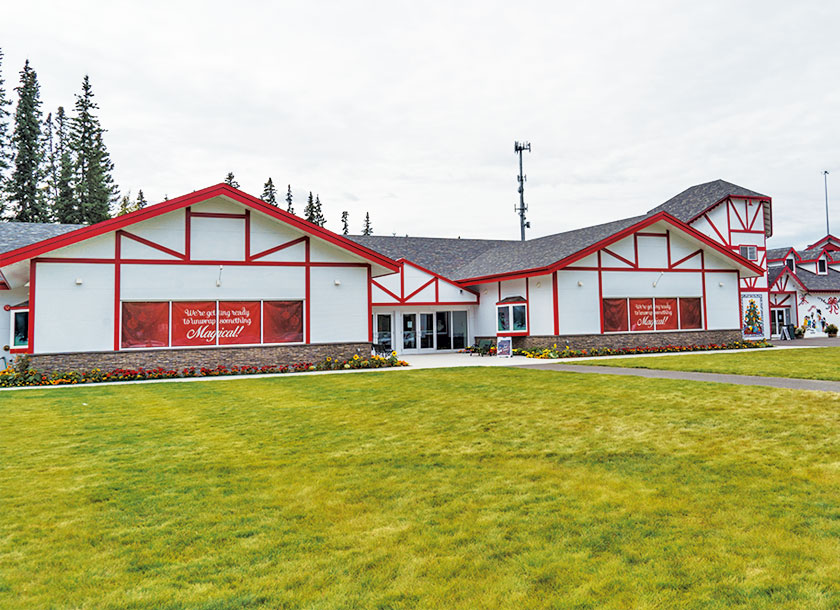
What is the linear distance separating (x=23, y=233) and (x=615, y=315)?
22.9 meters

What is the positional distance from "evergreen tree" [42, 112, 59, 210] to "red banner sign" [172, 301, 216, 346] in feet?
123

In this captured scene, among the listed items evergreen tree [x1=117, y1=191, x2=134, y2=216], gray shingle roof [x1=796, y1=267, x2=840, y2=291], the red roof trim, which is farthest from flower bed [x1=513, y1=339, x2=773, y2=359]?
evergreen tree [x1=117, y1=191, x2=134, y2=216]

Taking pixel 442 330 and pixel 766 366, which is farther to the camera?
pixel 442 330

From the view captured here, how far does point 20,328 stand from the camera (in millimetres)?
17031

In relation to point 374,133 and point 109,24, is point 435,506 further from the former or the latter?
point 374,133

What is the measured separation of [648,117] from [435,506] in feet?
63.3

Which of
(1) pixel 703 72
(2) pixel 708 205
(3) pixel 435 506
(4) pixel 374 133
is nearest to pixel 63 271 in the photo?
(4) pixel 374 133

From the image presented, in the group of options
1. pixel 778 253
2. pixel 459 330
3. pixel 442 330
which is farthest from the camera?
pixel 778 253

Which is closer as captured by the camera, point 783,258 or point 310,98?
point 310,98

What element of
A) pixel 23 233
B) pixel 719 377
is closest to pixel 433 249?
pixel 23 233

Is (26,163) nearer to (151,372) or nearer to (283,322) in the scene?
(151,372)

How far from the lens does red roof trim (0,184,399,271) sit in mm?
15180

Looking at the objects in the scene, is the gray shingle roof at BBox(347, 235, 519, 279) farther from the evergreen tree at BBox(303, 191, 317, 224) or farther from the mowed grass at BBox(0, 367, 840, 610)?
the evergreen tree at BBox(303, 191, 317, 224)

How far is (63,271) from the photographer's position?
624 inches
